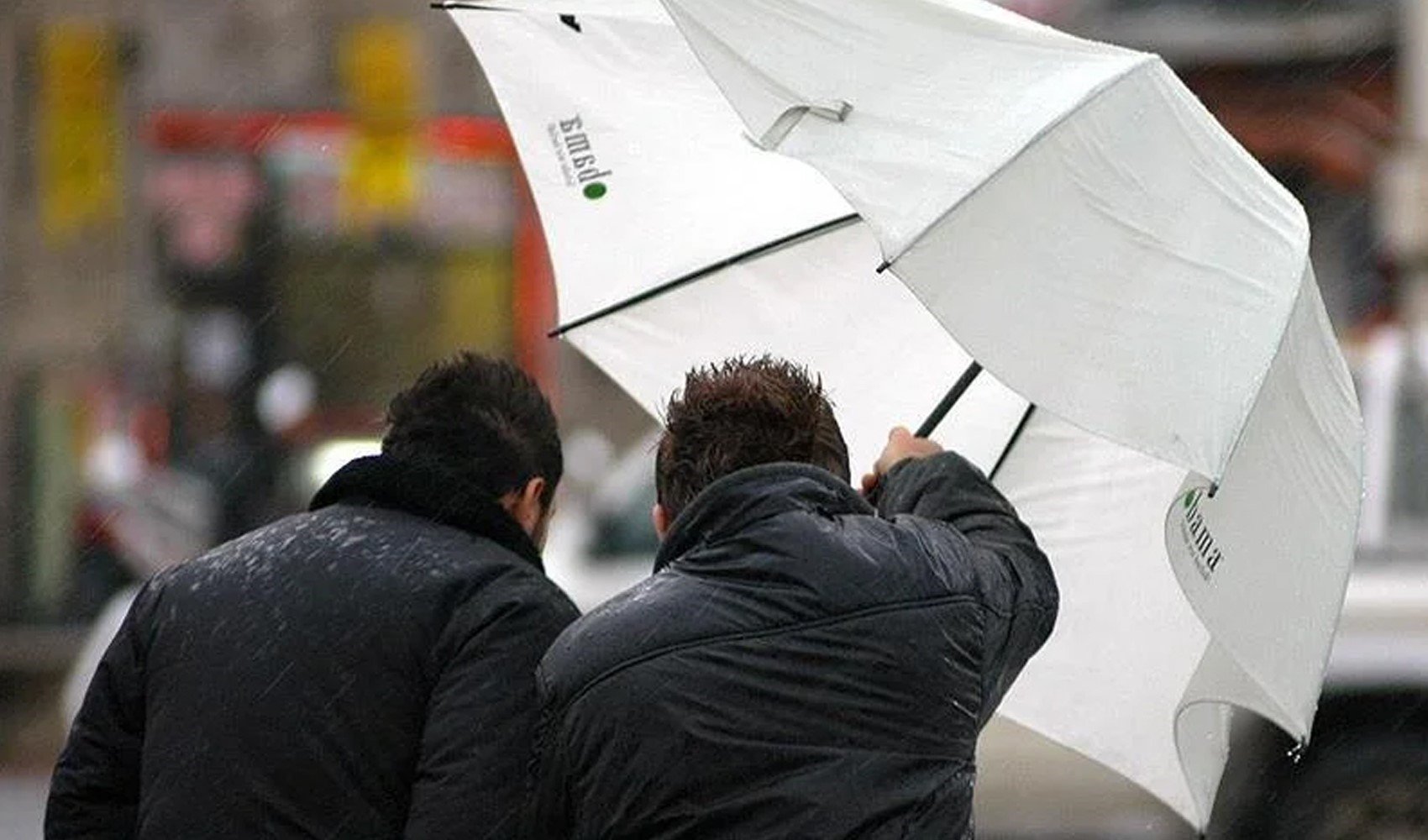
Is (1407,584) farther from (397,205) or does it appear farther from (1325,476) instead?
(397,205)

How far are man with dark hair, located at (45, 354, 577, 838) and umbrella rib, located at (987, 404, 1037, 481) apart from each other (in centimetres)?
88

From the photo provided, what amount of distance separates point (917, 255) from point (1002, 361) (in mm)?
180

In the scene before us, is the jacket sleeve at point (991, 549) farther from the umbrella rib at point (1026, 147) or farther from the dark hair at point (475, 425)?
the dark hair at point (475, 425)

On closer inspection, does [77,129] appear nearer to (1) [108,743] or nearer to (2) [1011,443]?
(2) [1011,443]

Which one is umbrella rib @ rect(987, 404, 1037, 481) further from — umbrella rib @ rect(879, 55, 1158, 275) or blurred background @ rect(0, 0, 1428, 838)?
blurred background @ rect(0, 0, 1428, 838)

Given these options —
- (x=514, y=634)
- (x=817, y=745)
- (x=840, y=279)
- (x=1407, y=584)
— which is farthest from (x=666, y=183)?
(x=1407, y=584)

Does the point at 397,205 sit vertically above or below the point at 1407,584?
below

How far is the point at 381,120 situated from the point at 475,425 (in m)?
21.2

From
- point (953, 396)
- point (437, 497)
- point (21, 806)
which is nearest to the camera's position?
point (437, 497)

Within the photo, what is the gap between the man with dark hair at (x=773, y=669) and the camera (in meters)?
3.52

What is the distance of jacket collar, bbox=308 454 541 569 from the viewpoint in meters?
4.08

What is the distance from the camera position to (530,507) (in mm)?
4180

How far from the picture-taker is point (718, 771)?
351 cm

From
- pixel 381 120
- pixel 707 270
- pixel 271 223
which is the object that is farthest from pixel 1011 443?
pixel 271 223
